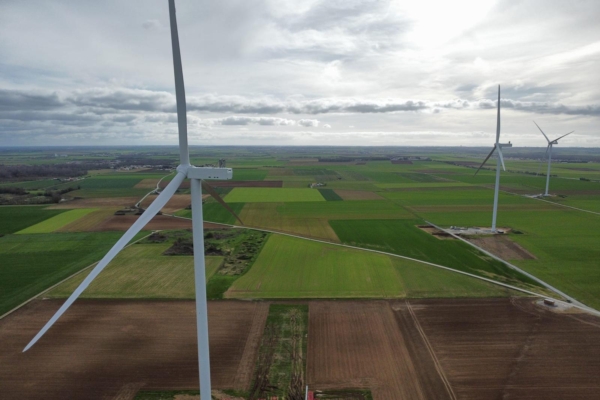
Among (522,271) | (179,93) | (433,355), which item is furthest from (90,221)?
(522,271)

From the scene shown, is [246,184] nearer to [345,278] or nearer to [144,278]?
[144,278]

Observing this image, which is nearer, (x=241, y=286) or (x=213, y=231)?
(x=241, y=286)

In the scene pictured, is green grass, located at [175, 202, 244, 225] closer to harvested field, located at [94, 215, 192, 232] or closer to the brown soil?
harvested field, located at [94, 215, 192, 232]

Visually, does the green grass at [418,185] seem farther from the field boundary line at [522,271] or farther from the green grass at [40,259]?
the green grass at [40,259]

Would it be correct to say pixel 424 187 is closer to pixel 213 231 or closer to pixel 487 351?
pixel 213 231

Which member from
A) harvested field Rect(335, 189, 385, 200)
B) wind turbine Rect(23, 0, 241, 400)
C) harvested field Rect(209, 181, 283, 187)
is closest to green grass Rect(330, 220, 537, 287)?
harvested field Rect(335, 189, 385, 200)

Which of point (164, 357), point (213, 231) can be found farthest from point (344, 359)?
point (213, 231)
